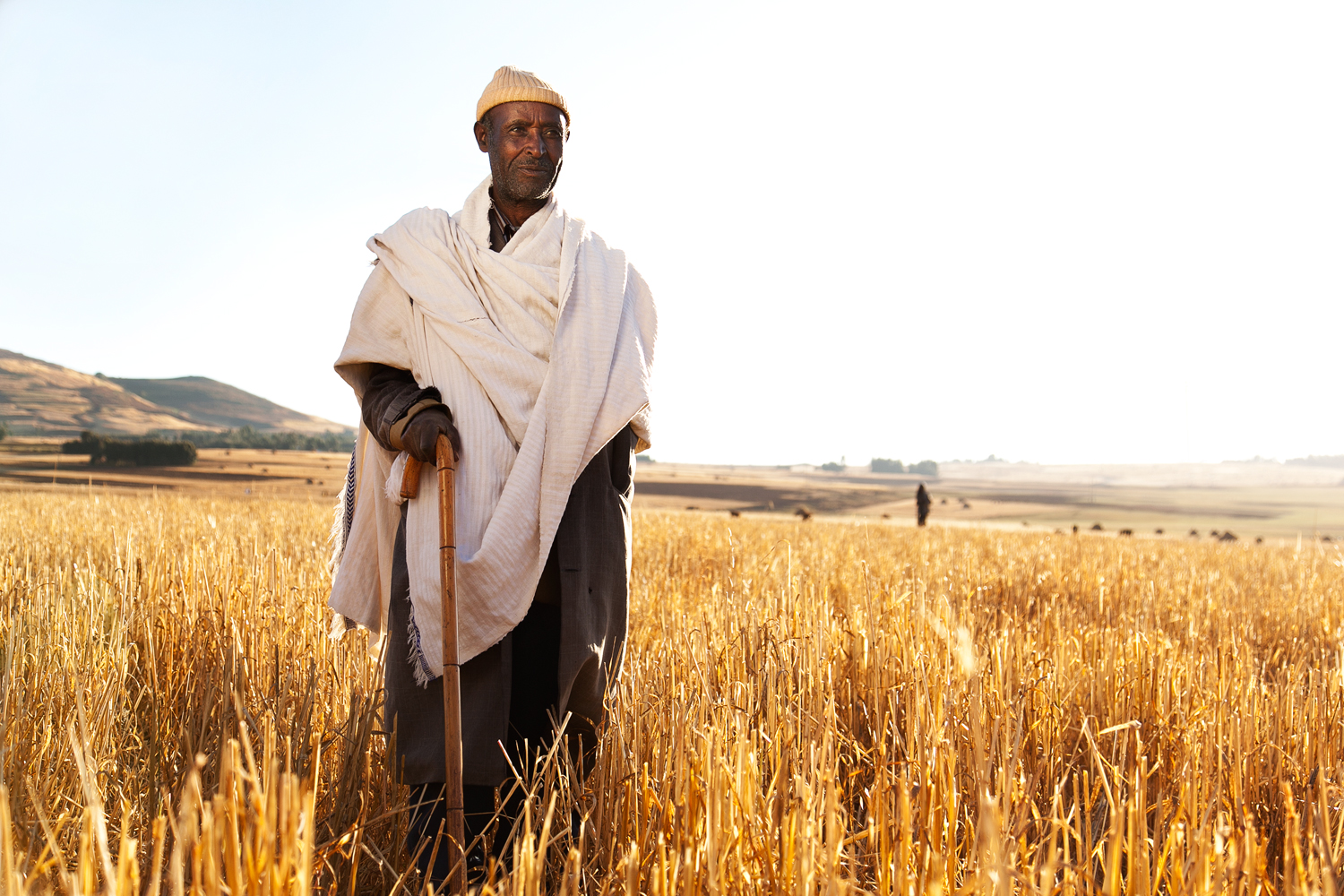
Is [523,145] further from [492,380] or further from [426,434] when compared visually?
[426,434]

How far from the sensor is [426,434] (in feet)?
6.79

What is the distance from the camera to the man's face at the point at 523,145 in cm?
231

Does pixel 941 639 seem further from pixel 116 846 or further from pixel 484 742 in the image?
pixel 116 846

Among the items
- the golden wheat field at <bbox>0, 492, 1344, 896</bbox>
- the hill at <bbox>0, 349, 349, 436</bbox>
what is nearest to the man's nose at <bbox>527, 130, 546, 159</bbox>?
the golden wheat field at <bbox>0, 492, 1344, 896</bbox>

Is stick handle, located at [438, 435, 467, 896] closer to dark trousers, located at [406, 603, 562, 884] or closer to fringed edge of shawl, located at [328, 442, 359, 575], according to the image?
dark trousers, located at [406, 603, 562, 884]

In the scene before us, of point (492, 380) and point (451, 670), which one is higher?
point (492, 380)

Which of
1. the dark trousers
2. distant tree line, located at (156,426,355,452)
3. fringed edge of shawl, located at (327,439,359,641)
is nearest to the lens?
the dark trousers

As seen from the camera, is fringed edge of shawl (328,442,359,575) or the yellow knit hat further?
fringed edge of shawl (328,442,359,575)

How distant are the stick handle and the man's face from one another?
79 centimetres

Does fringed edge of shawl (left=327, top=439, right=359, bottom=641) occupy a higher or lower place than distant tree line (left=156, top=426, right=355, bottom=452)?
lower

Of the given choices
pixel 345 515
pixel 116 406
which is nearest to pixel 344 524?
pixel 345 515

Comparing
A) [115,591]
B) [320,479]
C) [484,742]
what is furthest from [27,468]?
[484,742]

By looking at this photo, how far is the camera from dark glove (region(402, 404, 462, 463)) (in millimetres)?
2070

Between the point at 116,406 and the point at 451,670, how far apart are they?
179213 millimetres
